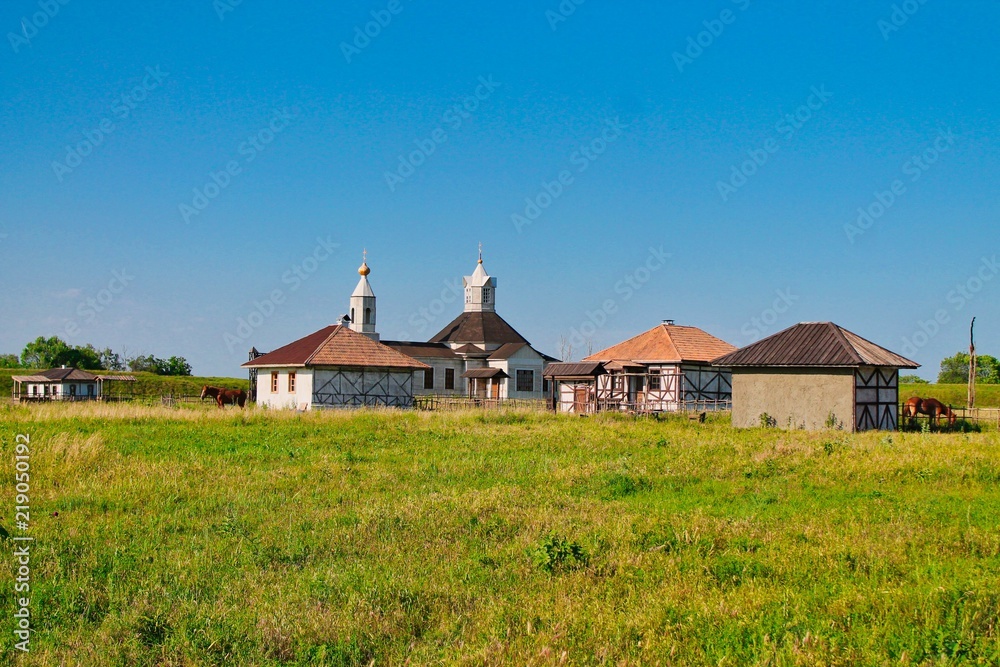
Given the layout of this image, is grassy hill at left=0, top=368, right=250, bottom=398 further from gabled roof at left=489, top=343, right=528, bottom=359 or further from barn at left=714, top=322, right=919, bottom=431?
barn at left=714, top=322, right=919, bottom=431

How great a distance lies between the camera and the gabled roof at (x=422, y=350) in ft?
175

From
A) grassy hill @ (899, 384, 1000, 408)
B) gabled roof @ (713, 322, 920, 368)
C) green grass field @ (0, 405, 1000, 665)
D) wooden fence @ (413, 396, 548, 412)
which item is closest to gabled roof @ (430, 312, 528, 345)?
wooden fence @ (413, 396, 548, 412)

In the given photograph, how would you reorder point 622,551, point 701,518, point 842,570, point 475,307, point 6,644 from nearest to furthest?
point 6,644, point 842,570, point 622,551, point 701,518, point 475,307

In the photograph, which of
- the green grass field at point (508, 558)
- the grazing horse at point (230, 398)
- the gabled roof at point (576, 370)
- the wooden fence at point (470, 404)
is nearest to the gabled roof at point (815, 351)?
the gabled roof at point (576, 370)

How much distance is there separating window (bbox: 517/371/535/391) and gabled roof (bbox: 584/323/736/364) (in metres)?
8.28

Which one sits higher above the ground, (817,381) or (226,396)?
(817,381)

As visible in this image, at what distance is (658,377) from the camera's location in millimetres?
42938

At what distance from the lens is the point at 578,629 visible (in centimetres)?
741

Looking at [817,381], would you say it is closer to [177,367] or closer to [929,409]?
[929,409]

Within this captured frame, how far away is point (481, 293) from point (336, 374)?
22.4m

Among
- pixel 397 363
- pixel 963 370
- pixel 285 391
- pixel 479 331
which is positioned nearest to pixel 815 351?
pixel 397 363

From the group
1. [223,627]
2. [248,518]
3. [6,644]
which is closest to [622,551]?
[223,627]

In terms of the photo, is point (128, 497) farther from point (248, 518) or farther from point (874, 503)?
point (874, 503)

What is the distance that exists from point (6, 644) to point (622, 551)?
20.4 feet
